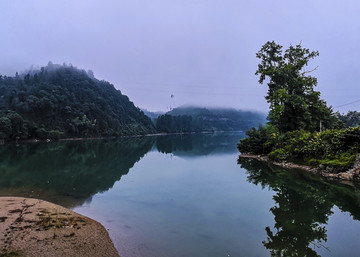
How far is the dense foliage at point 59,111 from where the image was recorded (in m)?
60.2

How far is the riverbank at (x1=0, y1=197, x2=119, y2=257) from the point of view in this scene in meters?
6.37

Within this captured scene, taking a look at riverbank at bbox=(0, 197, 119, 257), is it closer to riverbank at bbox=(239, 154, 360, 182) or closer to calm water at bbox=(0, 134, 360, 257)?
calm water at bbox=(0, 134, 360, 257)

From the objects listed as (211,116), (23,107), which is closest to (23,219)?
(23,107)

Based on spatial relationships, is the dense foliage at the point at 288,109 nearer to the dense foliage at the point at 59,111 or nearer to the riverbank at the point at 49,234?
the riverbank at the point at 49,234

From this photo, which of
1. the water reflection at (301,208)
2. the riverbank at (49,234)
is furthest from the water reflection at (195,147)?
the riverbank at (49,234)

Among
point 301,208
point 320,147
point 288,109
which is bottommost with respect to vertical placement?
point 301,208

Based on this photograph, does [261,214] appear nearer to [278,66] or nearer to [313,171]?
[313,171]

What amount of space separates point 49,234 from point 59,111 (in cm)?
7843

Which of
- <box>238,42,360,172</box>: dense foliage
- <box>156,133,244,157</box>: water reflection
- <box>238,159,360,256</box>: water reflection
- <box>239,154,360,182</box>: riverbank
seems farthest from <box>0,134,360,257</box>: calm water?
<box>156,133,244,157</box>: water reflection

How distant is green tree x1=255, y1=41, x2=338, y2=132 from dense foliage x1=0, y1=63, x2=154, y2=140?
5207 cm

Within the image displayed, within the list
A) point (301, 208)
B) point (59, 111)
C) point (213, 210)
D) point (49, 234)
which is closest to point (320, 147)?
point (301, 208)

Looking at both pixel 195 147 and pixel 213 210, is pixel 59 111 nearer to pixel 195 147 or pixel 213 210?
pixel 195 147

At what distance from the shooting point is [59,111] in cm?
7756

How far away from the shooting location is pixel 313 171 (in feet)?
60.9
